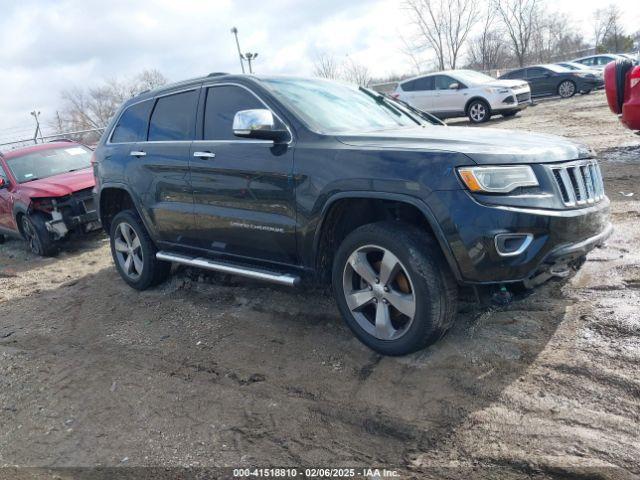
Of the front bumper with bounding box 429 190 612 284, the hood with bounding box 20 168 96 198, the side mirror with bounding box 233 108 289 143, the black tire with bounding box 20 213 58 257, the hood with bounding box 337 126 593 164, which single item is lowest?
the black tire with bounding box 20 213 58 257

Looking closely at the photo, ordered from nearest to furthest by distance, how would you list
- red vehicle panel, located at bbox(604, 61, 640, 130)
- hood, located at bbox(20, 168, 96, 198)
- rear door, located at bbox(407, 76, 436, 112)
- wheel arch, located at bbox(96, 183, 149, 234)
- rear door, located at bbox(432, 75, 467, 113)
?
wheel arch, located at bbox(96, 183, 149, 234) → red vehicle panel, located at bbox(604, 61, 640, 130) → hood, located at bbox(20, 168, 96, 198) → rear door, located at bbox(432, 75, 467, 113) → rear door, located at bbox(407, 76, 436, 112)

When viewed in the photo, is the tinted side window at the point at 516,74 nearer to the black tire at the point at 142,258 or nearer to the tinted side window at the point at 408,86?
the tinted side window at the point at 408,86

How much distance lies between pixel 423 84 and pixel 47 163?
1239cm

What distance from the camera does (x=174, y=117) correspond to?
16.0 feet

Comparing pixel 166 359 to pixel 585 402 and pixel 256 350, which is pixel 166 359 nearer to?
pixel 256 350

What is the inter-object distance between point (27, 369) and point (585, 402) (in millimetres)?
3898

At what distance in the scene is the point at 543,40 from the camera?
5375cm

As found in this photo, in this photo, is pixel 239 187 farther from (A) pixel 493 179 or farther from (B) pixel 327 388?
(A) pixel 493 179

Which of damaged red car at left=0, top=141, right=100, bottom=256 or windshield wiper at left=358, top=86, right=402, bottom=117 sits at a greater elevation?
windshield wiper at left=358, top=86, right=402, bottom=117

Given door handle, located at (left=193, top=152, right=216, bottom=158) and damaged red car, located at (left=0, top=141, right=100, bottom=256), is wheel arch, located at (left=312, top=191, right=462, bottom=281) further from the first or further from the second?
damaged red car, located at (left=0, top=141, right=100, bottom=256)

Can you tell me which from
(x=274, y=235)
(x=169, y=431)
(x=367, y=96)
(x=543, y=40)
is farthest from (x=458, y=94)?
(x=543, y=40)

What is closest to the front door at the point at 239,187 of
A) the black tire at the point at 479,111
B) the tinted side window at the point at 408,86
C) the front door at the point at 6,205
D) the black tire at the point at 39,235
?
the black tire at the point at 39,235

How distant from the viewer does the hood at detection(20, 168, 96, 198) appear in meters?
7.96

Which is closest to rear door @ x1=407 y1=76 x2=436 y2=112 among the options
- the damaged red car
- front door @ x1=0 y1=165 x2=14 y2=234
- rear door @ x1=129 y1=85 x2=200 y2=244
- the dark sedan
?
the dark sedan
